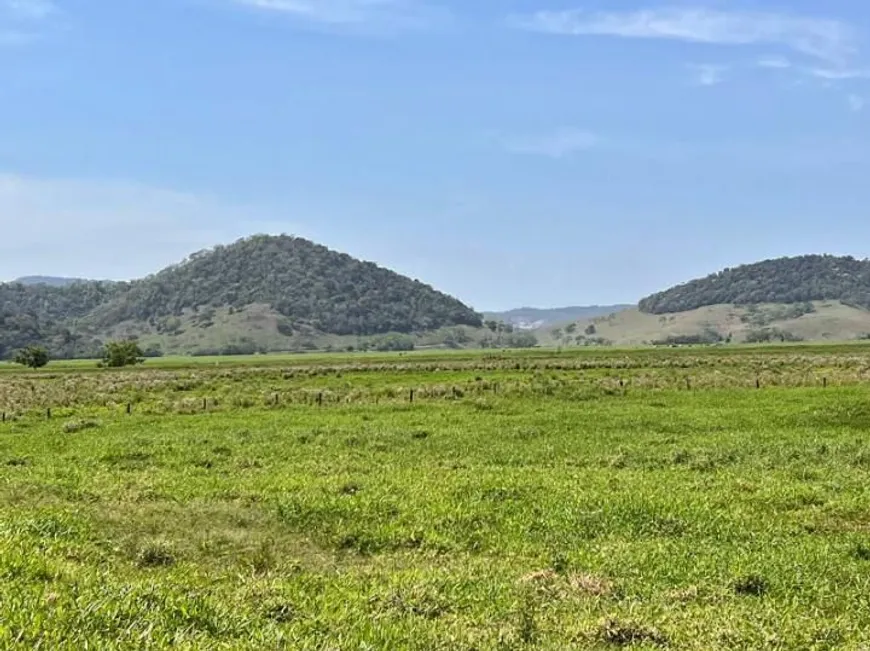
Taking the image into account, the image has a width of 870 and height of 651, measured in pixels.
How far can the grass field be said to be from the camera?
8.96 meters

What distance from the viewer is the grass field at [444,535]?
8.96 m

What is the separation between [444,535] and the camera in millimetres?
15766

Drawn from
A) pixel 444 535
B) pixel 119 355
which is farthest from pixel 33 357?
pixel 444 535

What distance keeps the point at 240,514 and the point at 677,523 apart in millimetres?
9274

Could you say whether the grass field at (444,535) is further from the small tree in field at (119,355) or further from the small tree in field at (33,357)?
Answer: the small tree in field at (33,357)

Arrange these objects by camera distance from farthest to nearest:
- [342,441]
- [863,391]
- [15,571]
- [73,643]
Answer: [863,391], [342,441], [15,571], [73,643]

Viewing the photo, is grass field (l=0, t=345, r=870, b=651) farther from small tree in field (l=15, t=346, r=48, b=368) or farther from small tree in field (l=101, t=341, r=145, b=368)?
small tree in field (l=15, t=346, r=48, b=368)

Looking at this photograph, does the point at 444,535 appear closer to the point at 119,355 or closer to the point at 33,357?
the point at 119,355

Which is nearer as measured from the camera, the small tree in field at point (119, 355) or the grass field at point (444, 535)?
the grass field at point (444, 535)

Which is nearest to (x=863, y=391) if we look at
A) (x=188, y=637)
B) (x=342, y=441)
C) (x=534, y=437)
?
(x=534, y=437)

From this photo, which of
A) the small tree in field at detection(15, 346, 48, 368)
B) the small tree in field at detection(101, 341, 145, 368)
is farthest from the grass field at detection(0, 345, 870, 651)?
the small tree in field at detection(15, 346, 48, 368)

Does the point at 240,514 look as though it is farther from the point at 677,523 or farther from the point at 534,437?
the point at 534,437

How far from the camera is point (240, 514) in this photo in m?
17.1

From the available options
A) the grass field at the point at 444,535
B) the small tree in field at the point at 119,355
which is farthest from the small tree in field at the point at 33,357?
the grass field at the point at 444,535
